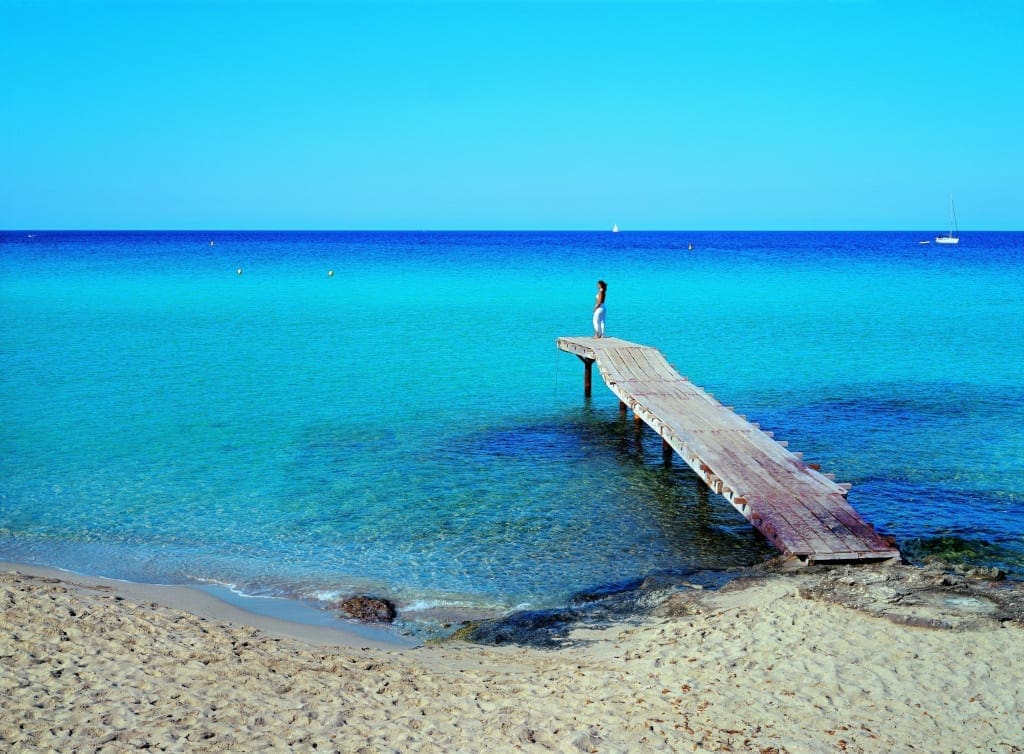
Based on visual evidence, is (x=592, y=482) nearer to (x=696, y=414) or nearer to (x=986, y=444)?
(x=696, y=414)

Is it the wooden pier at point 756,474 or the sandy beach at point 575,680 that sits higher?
the wooden pier at point 756,474

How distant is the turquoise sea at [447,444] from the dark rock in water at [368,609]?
229 millimetres

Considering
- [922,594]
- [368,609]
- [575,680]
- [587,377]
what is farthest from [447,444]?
[922,594]

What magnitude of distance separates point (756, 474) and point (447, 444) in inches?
263

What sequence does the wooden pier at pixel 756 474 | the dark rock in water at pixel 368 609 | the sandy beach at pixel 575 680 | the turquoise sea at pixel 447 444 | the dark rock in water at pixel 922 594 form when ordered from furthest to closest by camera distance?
the turquoise sea at pixel 447 444 < the wooden pier at pixel 756 474 < the dark rock in water at pixel 368 609 < the dark rock in water at pixel 922 594 < the sandy beach at pixel 575 680

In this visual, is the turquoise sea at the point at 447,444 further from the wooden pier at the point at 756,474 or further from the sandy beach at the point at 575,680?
the sandy beach at the point at 575,680

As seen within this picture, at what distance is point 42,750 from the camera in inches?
244

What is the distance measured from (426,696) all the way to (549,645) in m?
1.81

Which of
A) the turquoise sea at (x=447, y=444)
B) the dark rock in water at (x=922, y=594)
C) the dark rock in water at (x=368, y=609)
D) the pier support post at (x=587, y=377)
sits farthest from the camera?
the pier support post at (x=587, y=377)

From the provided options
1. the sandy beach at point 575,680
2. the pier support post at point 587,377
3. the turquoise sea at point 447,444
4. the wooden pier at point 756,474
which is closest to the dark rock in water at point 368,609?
the turquoise sea at point 447,444

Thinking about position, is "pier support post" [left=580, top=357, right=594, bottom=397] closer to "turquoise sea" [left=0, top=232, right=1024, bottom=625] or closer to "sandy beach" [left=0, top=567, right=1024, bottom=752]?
"turquoise sea" [left=0, top=232, right=1024, bottom=625]

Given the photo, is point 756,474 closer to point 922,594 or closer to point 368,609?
point 922,594

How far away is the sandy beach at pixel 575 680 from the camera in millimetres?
6520

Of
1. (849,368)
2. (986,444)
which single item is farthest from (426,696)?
(849,368)
